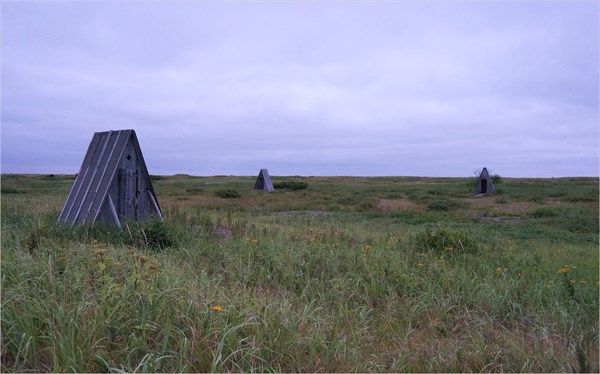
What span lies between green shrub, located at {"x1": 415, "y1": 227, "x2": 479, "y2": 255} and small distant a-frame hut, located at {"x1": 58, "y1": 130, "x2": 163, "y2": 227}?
447cm

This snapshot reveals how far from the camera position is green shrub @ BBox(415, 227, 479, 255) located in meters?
7.27

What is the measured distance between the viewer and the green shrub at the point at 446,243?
7.27 m

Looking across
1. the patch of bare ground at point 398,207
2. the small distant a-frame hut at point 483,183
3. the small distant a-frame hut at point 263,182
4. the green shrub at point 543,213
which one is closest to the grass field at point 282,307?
the green shrub at point 543,213

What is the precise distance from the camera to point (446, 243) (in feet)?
24.6

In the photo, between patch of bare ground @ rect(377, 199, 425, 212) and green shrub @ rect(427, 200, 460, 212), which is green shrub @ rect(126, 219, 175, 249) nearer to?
patch of bare ground @ rect(377, 199, 425, 212)

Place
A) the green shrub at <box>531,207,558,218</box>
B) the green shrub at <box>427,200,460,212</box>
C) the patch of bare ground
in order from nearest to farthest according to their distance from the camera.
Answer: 1. the green shrub at <box>531,207,558,218</box>
2. the patch of bare ground
3. the green shrub at <box>427,200,460,212</box>

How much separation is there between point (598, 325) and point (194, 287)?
11.0 feet

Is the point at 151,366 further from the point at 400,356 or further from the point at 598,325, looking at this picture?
the point at 598,325

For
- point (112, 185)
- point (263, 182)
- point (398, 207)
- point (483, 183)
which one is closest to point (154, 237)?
point (112, 185)

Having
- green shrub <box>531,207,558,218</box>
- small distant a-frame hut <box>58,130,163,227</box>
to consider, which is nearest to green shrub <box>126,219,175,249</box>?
small distant a-frame hut <box>58,130,163,227</box>

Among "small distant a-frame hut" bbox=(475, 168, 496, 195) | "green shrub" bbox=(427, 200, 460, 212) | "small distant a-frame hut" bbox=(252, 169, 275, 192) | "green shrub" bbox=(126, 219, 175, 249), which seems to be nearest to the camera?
"green shrub" bbox=(126, 219, 175, 249)

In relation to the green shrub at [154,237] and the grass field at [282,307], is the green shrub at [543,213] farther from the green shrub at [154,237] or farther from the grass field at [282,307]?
the green shrub at [154,237]

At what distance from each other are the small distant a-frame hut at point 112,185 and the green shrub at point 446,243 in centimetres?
447

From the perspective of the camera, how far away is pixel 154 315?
125 inches
